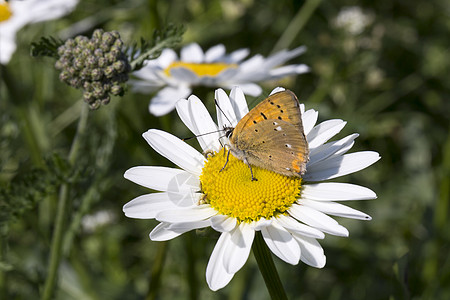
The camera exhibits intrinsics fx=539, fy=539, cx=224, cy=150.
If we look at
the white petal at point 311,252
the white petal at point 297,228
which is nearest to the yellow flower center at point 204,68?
the white petal at point 297,228

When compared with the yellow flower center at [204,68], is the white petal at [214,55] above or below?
above

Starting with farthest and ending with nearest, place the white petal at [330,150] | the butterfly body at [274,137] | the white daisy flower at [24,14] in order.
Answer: the white daisy flower at [24,14] → the white petal at [330,150] → the butterfly body at [274,137]

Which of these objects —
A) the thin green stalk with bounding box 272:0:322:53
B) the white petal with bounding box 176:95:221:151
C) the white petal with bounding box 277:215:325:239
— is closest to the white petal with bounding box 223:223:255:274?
the white petal with bounding box 277:215:325:239

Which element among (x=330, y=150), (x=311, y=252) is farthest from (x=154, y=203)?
(x=330, y=150)

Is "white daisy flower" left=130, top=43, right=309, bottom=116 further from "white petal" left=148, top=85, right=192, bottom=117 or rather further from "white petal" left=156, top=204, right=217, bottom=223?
"white petal" left=156, top=204, right=217, bottom=223

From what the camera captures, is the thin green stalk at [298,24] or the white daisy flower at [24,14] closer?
the white daisy flower at [24,14]

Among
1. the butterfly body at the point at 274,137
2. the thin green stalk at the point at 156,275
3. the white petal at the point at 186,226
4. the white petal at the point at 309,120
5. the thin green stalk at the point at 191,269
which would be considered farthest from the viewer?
the thin green stalk at the point at 191,269

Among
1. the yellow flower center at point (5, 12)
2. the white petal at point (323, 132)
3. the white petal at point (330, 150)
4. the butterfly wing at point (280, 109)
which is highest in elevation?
the yellow flower center at point (5, 12)

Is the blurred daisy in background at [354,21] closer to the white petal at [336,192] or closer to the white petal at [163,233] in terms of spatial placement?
the white petal at [336,192]
